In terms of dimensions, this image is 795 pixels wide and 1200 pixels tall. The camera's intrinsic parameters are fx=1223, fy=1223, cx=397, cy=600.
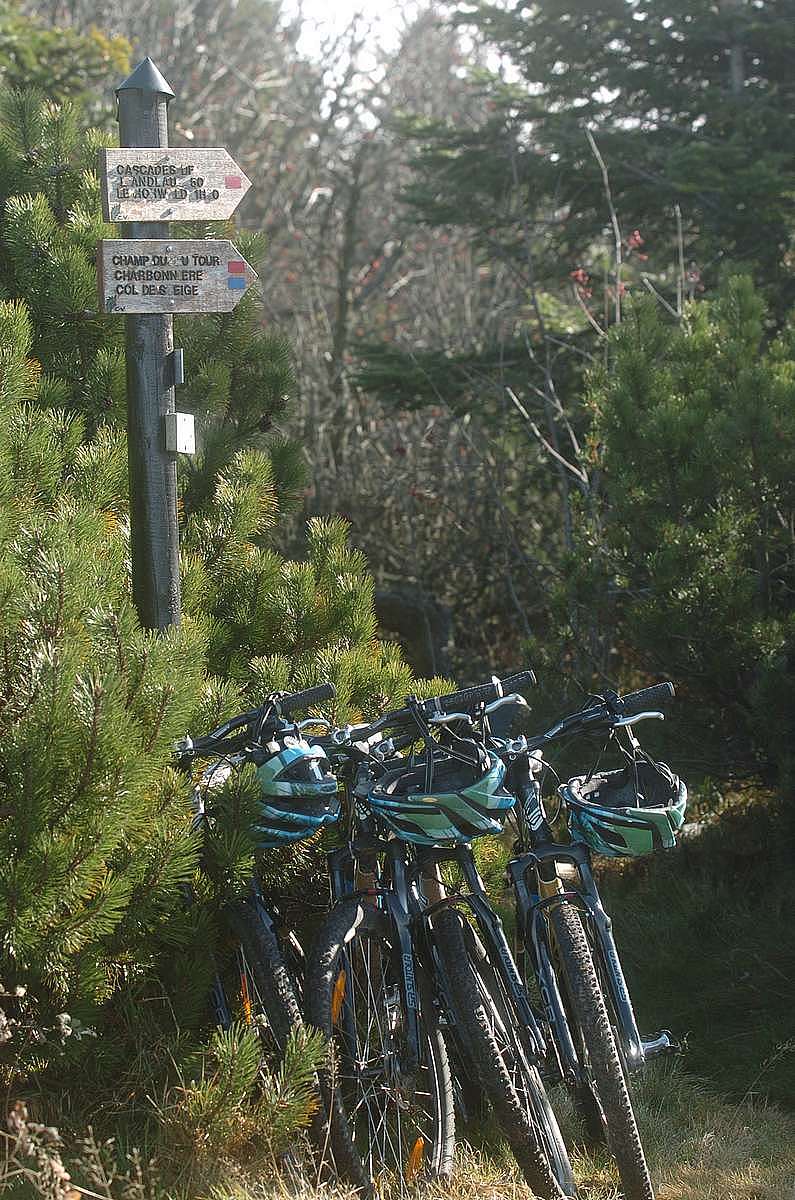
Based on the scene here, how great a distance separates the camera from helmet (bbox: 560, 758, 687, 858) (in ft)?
9.79

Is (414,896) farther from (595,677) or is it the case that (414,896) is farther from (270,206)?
(270,206)

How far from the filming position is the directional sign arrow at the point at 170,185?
3.27 m

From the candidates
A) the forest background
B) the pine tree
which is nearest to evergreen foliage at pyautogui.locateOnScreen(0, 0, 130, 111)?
the forest background

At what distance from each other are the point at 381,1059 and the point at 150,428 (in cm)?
180

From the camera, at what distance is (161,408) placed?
348 cm

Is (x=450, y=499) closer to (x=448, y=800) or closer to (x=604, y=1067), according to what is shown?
(x=448, y=800)

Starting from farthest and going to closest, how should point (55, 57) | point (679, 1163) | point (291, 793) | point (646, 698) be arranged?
point (55, 57) < point (679, 1163) < point (646, 698) < point (291, 793)

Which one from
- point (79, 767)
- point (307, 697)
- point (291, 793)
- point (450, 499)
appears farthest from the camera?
point (450, 499)

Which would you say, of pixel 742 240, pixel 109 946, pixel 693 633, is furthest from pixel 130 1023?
pixel 742 240

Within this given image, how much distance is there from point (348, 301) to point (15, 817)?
8974 millimetres

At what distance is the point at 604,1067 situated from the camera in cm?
284

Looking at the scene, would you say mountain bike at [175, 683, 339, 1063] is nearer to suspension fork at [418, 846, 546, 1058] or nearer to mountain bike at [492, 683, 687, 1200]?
suspension fork at [418, 846, 546, 1058]

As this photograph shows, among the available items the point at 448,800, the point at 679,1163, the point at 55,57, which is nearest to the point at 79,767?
the point at 448,800

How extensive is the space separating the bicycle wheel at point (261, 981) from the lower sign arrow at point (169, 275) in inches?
63.1
